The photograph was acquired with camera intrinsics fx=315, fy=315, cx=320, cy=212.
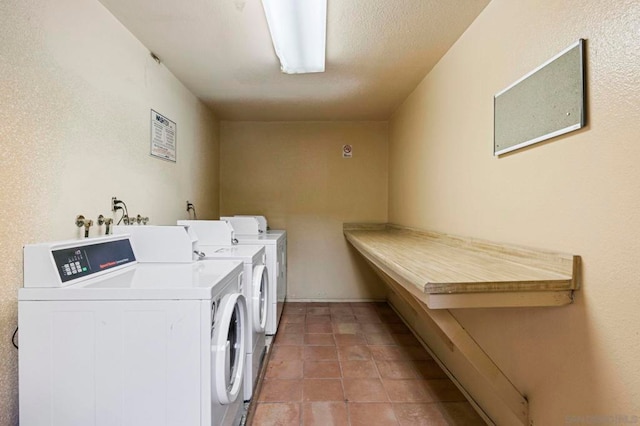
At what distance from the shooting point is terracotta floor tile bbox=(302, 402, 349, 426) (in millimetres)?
1814

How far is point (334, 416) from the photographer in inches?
73.5

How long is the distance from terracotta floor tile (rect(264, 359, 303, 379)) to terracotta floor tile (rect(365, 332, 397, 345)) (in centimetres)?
76

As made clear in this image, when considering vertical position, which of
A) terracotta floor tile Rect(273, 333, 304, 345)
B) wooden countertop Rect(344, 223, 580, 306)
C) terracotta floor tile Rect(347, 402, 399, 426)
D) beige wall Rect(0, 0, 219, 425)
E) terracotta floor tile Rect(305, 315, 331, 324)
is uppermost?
beige wall Rect(0, 0, 219, 425)

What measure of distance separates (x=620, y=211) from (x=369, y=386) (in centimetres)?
180

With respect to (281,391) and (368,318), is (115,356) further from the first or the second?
(368,318)

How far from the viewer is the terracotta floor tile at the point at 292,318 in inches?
135

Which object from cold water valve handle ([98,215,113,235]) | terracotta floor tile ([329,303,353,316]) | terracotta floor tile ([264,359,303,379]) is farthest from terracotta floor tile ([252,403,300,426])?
terracotta floor tile ([329,303,353,316])

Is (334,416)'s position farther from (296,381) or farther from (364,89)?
(364,89)

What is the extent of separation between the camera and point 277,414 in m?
1.89

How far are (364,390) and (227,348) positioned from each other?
3.93 ft

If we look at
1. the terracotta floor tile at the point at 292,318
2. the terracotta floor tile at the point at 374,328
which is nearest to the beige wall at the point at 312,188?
the terracotta floor tile at the point at 292,318

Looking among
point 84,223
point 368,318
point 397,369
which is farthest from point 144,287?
point 368,318

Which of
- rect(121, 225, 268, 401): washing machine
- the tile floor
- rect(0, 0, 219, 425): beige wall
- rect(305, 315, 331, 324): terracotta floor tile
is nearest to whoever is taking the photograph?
rect(0, 0, 219, 425): beige wall

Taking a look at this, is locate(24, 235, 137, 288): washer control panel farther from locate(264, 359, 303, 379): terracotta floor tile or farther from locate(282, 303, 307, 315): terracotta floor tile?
locate(282, 303, 307, 315): terracotta floor tile
